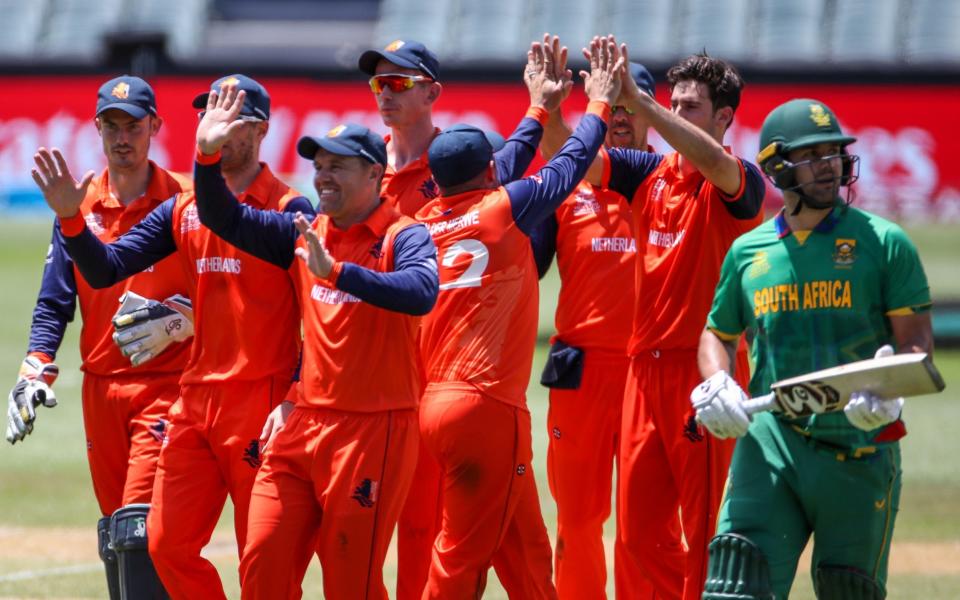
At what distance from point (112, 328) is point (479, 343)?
77.1 inches

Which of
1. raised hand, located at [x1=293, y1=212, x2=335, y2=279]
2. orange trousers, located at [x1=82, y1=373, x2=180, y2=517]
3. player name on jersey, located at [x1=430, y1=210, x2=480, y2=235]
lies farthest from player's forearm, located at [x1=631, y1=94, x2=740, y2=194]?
orange trousers, located at [x1=82, y1=373, x2=180, y2=517]

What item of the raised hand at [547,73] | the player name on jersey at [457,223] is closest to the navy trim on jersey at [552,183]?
the player name on jersey at [457,223]

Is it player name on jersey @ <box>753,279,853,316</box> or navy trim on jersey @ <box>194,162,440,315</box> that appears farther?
navy trim on jersey @ <box>194,162,440,315</box>

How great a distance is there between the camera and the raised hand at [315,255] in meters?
6.04

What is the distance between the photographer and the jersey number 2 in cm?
687

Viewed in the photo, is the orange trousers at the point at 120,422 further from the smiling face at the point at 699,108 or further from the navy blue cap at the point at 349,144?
the smiling face at the point at 699,108

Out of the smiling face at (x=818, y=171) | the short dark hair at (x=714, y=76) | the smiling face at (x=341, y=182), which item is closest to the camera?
the smiling face at (x=818, y=171)

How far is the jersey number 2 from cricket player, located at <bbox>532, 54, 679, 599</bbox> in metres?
1.22

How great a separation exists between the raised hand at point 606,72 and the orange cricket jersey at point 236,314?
165 centimetres

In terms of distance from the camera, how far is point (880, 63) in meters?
25.7

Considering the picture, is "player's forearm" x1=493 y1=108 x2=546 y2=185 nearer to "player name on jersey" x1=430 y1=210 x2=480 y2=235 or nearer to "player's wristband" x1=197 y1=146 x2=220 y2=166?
"player name on jersey" x1=430 y1=210 x2=480 y2=235

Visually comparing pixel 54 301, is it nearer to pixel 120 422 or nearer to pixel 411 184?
pixel 120 422

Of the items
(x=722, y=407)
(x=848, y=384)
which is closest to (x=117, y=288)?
(x=722, y=407)

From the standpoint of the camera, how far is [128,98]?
25.2ft
